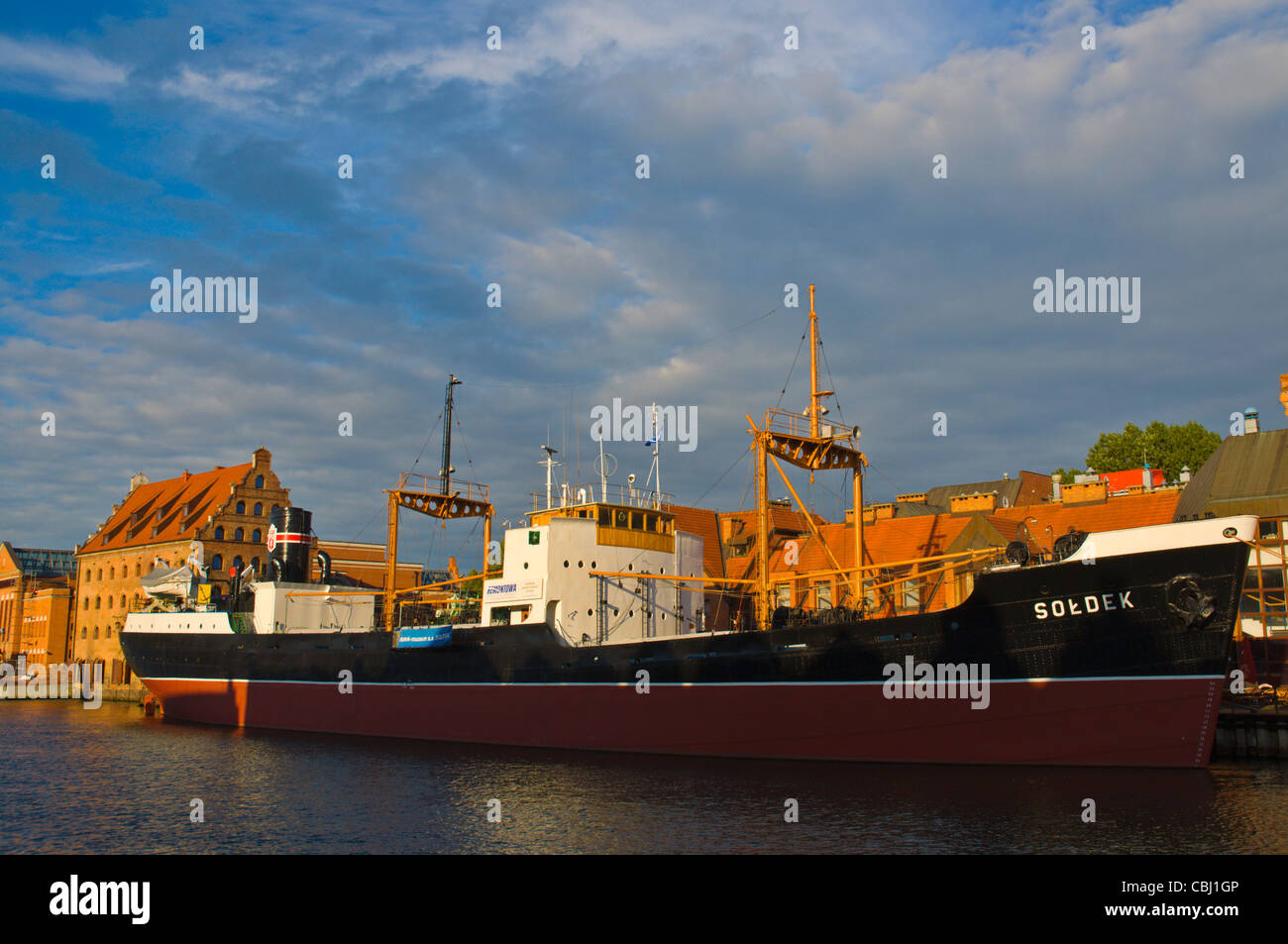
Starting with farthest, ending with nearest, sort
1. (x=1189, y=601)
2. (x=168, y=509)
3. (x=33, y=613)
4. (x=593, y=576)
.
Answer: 1. (x=33, y=613)
2. (x=168, y=509)
3. (x=593, y=576)
4. (x=1189, y=601)

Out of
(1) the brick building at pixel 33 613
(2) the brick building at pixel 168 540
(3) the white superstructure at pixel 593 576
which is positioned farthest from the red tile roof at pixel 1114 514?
(1) the brick building at pixel 33 613

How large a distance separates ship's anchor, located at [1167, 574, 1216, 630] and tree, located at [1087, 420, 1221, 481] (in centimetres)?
4528

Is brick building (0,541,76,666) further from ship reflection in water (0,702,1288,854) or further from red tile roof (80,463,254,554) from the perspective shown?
ship reflection in water (0,702,1288,854)

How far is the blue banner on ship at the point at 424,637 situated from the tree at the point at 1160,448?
49528 millimetres

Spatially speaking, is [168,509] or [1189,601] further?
[168,509]

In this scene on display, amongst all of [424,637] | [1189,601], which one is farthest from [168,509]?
[1189,601]

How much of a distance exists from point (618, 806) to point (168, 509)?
5629cm

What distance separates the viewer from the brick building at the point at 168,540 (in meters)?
58.6

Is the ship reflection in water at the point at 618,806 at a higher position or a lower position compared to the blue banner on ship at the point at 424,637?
lower

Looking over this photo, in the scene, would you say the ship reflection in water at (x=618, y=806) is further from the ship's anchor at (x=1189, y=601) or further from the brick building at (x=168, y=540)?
the brick building at (x=168, y=540)

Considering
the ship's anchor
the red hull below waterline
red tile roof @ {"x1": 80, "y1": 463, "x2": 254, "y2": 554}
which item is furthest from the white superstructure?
red tile roof @ {"x1": 80, "y1": 463, "x2": 254, "y2": 554}

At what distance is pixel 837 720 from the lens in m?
22.1

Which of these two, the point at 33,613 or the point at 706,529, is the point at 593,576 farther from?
the point at 33,613
